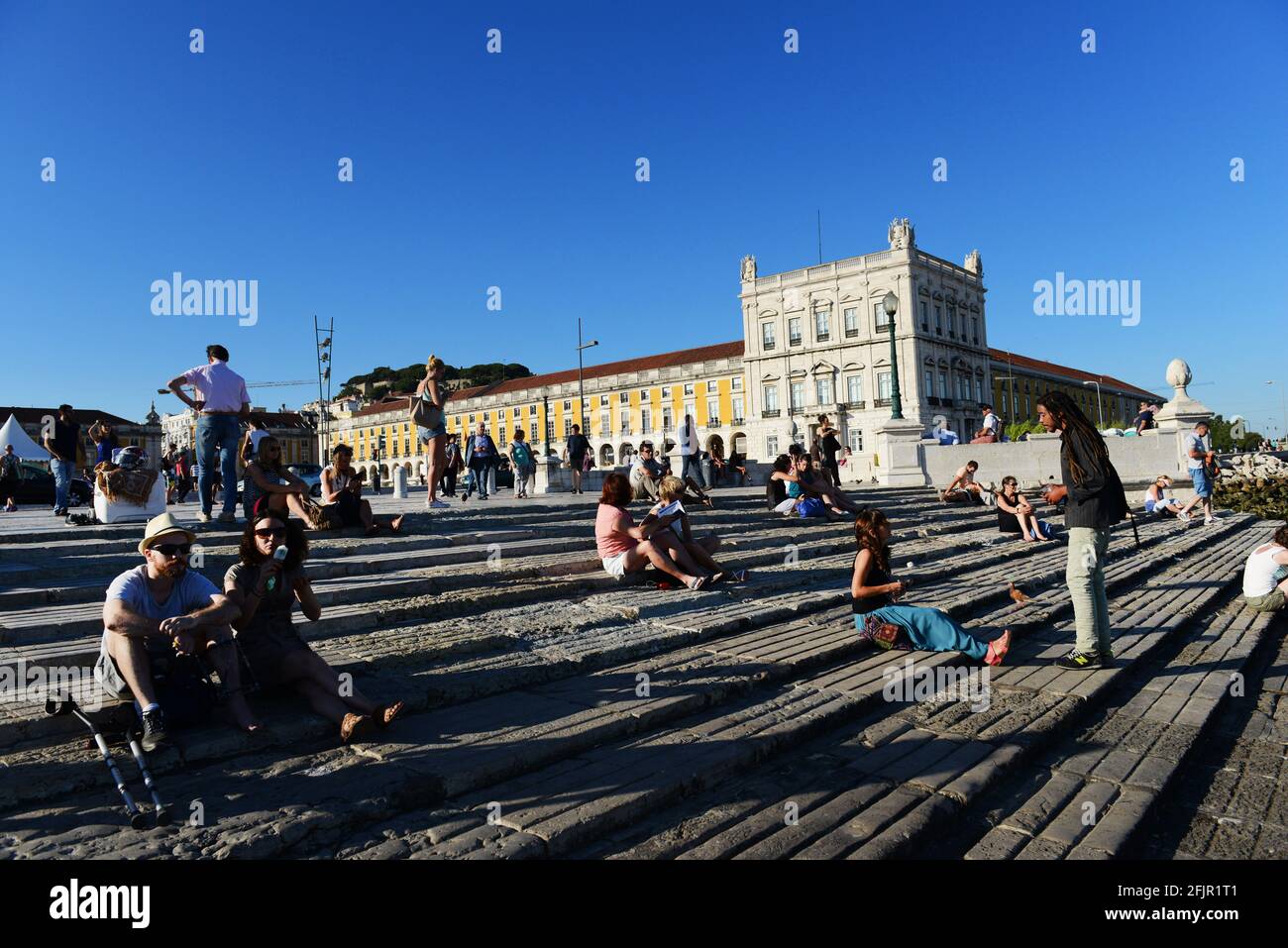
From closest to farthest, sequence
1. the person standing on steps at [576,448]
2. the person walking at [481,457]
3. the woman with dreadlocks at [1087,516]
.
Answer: the woman with dreadlocks at [1087,516]
the person walking at [481,457]
the person standing on steps at [576,448]

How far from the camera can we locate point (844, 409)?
55.6 m

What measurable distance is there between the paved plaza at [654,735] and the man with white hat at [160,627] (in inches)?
8.7

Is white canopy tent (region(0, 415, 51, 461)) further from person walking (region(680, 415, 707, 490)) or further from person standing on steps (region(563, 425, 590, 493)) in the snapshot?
person walking (region(680, 415, 707, 490))

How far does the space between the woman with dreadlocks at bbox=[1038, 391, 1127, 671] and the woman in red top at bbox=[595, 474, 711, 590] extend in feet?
9.04

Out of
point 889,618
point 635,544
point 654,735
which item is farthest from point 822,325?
point 654,735

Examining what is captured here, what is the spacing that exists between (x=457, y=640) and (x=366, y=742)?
1303mm

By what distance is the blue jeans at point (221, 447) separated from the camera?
750 cm

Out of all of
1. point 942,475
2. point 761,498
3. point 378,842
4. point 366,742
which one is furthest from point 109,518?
point 942,475

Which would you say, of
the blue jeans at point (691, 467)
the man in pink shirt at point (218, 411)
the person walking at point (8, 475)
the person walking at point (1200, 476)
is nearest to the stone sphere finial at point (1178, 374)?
the person walking at point (1200, 476)

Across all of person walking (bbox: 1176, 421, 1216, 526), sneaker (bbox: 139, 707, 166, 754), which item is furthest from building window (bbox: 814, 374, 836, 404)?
sneaker (bbox: 139, 707, 166, 754)

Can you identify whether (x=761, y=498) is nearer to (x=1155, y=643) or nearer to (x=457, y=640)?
(x=1155, y=643)

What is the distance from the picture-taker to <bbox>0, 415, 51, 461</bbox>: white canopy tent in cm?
1831

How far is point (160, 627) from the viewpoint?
133 inches

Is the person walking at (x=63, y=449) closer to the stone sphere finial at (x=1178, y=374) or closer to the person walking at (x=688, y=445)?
the person walking at (x=688, y=445)
